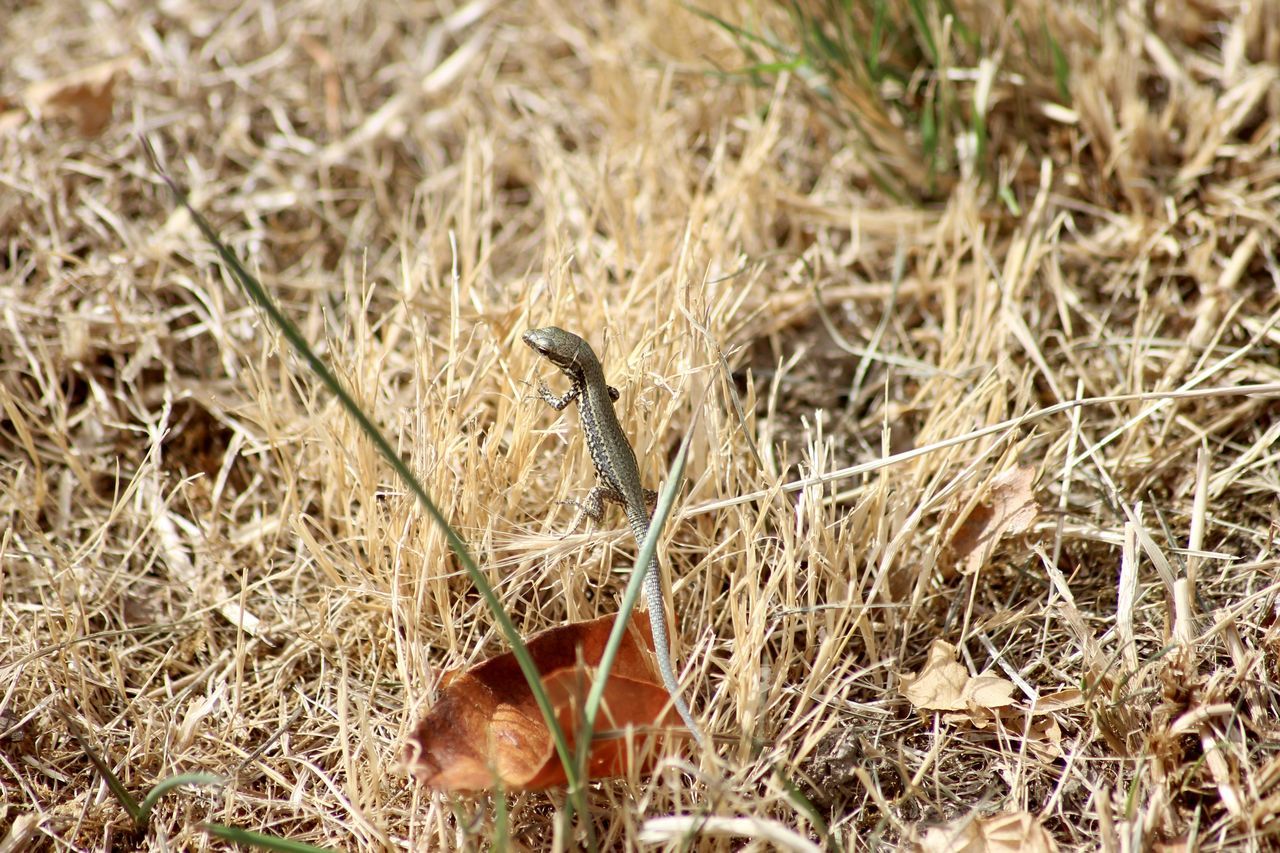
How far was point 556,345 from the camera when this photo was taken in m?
2.88

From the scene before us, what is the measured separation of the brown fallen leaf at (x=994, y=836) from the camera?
221 centimetres

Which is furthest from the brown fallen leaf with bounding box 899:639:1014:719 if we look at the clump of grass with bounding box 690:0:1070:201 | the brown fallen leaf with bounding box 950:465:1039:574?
the clump of grass with bounding box 690:0:1070:201

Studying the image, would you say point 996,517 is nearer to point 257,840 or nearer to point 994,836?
point 994,836

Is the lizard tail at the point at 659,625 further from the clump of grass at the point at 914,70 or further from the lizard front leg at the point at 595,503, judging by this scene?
the clump of grass at the point at 914,70

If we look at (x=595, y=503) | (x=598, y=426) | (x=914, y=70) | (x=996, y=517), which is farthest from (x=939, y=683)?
(x=914, y=70)

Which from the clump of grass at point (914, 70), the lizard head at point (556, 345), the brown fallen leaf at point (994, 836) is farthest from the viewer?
the clump of grass at point (914, 70)

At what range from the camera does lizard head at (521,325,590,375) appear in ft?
9.43

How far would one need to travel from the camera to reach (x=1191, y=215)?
11.9 feet

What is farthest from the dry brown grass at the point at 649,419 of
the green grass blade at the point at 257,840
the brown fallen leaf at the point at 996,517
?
the green grass blade at the point at 257,840

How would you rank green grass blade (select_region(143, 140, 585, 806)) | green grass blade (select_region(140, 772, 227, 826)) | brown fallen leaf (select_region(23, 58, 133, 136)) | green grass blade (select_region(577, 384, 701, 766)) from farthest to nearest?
brown fallen leaf (select_region(23, 58, 133, 136)) < green grass blade (select_region(140, 772, 227, 826)) < green grass blade (select_region(577, 384, 701, 766)) < green grass blade (select_region(143, 140, 585, 806))

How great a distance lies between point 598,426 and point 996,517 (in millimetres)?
1155

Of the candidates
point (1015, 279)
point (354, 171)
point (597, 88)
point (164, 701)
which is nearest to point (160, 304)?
point (354, 171)

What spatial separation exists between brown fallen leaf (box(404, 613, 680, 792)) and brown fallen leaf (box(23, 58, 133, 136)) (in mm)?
3187

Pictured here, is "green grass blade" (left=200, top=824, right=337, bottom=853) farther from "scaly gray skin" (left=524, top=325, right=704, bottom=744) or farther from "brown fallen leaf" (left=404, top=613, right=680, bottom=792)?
"scaly gray skin" (left=524, top=325, right=704, bottom=744)
